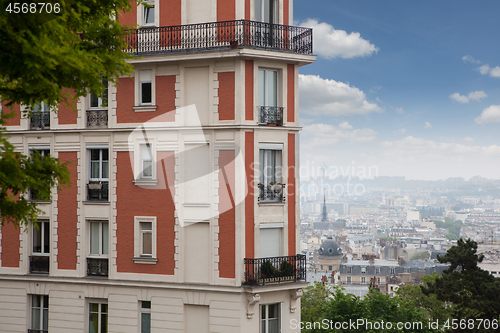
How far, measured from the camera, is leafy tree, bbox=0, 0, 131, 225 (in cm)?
826

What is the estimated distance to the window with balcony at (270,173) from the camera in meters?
20.1

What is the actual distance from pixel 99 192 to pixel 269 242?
7.45 metres

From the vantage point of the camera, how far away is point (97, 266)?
827 inches

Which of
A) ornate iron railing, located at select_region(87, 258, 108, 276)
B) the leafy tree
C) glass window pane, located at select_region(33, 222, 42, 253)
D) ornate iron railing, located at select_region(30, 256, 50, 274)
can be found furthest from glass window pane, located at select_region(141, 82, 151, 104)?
the leafy tree

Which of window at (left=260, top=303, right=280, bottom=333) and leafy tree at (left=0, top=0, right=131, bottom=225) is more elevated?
leafy tree at (left=0, top=0, right=131, bottom=225)

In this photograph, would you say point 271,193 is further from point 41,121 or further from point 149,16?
point 41,121

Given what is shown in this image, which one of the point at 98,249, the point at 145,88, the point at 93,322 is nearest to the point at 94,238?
the point at 98,249

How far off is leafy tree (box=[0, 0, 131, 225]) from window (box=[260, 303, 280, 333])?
37.9ft

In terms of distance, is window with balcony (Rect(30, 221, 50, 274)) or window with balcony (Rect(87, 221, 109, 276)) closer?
window with balcony (Rect(87, 221, 109, 276))

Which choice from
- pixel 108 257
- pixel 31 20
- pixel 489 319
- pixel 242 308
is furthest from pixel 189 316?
pixel 489 319

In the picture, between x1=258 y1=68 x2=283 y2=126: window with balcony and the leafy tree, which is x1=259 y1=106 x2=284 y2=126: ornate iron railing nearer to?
x1=258 y1=68 x2=283 y2=126: window with balcony

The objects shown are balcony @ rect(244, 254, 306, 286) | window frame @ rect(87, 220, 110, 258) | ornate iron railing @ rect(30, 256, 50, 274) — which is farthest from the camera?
ornate iron railing @ rect(30, 256, 50, 274)

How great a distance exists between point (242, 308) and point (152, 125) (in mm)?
8053

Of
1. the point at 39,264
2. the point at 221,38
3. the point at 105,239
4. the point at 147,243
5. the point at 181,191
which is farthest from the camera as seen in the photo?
the point at 39,264
